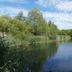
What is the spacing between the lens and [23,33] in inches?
1882

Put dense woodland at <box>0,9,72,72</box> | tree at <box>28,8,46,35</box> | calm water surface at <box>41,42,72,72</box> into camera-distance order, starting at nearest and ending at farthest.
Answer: dense woodland at <box>0,9,72,72</box>, calm water surface at <box>41,42,72,72</box>, tree at <box>28,8,46,35</box>

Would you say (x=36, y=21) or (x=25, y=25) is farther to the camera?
(x=36, y=21)

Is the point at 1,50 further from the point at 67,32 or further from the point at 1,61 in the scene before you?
the point at 67,32

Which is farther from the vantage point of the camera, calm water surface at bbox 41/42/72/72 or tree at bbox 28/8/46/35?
tree at bbox 28/8/46/35

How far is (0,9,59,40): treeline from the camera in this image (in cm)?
4606

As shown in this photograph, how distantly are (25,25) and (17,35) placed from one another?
6.95 metres

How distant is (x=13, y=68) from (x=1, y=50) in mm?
1035

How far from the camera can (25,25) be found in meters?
52.5

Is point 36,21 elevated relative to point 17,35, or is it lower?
elevated

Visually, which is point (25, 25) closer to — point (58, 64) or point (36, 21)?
point (36, 21)

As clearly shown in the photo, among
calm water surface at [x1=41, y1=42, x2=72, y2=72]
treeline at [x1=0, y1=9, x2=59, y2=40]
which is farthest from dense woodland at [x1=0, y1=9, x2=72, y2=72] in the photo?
calm water surface at [x1=41, y1=42, x2=72, y2=72]

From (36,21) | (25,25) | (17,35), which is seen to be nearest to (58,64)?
(17,35)

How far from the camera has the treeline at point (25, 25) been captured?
46.1m

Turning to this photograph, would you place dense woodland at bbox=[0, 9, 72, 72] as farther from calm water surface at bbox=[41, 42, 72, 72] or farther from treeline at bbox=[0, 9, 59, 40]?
calm water surface at bbox=[41, 42, 72, 72]
